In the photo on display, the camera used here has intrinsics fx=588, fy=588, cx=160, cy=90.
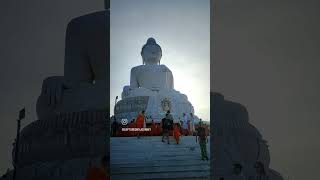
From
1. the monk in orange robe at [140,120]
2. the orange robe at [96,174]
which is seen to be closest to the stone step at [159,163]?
the orange robe at [96,174]

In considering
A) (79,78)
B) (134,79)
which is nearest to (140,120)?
(134,79)

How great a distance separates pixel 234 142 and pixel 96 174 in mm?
1168

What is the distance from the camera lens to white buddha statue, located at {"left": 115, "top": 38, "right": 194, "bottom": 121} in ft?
15.9

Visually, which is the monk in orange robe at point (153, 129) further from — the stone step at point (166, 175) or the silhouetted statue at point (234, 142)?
the silhouetted statue at point (234, 142)

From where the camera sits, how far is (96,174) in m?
4.57

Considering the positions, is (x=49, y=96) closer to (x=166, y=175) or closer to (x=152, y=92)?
(x=152, y=92)

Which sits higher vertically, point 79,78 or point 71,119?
point 79,78

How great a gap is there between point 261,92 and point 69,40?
5.44 ft

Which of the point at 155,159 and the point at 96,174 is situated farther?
the point at 155,159

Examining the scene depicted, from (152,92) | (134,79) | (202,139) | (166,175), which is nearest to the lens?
(166,175)

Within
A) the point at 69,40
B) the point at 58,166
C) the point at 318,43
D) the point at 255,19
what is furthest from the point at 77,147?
the point at 318,43

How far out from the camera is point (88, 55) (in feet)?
16.3

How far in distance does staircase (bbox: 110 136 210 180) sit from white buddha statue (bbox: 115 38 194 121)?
0.78 feet

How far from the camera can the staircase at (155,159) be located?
4.66m
